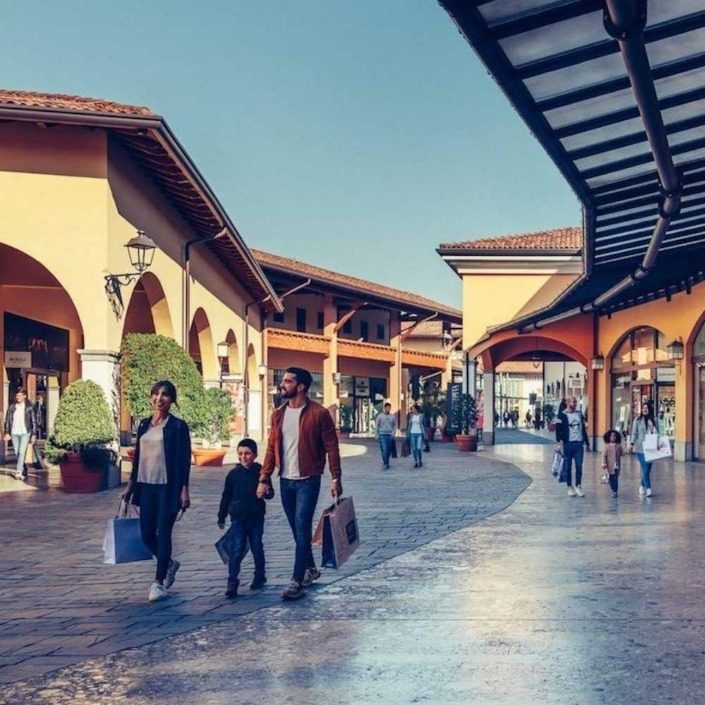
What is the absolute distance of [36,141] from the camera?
50.2 feet

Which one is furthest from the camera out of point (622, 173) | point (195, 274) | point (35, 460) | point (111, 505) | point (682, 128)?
point (195, 274)

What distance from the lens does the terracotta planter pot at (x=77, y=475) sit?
47.6 feet

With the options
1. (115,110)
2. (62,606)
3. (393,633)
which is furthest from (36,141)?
(393,633)

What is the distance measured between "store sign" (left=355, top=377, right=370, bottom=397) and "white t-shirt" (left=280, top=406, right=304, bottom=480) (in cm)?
4012

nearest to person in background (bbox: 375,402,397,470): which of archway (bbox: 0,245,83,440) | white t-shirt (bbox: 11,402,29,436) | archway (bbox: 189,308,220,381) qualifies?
archway (bbox: 189,308,220,381)

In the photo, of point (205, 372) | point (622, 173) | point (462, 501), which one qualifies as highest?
point (622, 173)

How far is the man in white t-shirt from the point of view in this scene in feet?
23.3

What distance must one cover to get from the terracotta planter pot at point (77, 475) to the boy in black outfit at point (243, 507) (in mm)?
7747

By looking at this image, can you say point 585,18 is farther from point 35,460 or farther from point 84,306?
point 35,460

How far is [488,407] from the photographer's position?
33812 mm

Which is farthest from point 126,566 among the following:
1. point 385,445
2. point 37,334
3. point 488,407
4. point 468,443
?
point 488,407

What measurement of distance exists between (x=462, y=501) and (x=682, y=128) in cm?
636

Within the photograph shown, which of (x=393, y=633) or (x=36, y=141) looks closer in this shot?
(x=393, y=633)

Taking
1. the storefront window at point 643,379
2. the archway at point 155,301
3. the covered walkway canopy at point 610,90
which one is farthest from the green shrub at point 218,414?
the storefront window at point 643,379
